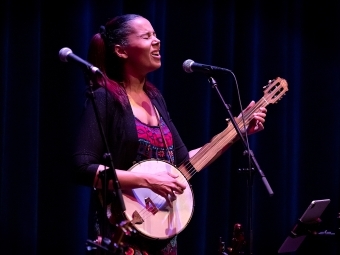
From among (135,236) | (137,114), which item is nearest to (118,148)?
(137,114)

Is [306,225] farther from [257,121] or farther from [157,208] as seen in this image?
[157,208]

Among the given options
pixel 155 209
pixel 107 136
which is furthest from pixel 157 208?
pixel 107 136

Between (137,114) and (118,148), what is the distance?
21cm

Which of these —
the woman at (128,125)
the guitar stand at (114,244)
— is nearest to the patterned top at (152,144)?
the woman at (128,125)

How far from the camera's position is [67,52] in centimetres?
235

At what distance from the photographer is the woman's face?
278 cm

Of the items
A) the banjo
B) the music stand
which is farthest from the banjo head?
the music stand

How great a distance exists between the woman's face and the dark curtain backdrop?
835 millimetres

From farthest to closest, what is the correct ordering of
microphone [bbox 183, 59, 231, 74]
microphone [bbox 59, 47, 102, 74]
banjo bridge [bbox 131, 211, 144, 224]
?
microphone [bbox 183, 59, 231, 74], banjo bridge [bbox 131, 211, 144, 224], microphone [bbox 59, 47, 102, 74]

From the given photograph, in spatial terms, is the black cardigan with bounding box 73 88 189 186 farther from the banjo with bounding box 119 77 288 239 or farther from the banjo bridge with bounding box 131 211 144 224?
the banjo bridge with bounding box 131 211 144 224

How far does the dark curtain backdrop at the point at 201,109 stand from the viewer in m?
3.40

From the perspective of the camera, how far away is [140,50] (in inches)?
110

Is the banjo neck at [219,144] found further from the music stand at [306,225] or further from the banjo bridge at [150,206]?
the music stand at [306,225]

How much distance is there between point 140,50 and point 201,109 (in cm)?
125
